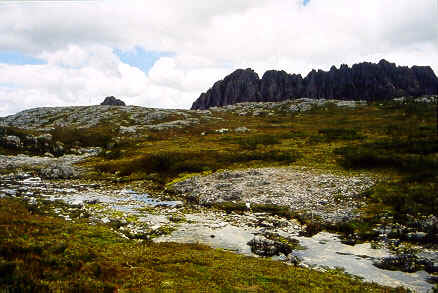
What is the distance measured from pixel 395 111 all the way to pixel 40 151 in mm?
128601

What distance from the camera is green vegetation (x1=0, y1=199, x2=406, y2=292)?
1345cm

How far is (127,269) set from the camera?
16.1 metres

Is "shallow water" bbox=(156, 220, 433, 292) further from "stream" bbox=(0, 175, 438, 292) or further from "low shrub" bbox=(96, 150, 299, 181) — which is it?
"low shrub" bbox=(96, 150, 299, 181)

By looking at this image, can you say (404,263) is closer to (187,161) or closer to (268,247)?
(268,247)

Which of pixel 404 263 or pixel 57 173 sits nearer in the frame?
pixel 404 263

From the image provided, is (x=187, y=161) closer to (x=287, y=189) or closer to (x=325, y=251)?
(x=287, y=189)


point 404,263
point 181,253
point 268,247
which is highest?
point 181,253

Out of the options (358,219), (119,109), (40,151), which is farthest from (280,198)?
(119,109)

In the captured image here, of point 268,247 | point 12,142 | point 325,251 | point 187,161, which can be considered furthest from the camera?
point 12,142

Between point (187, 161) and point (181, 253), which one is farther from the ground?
point (187, 161)

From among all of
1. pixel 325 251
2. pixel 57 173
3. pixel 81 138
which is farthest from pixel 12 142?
pixel 325 251

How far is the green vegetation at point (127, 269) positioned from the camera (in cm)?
1345

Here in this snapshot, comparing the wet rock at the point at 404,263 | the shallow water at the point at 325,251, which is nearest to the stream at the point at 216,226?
the shallow water at the point at 325,251

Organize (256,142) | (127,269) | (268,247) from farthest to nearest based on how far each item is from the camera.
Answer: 1. (256,142)
2. (268,247)
3. (127,269)
